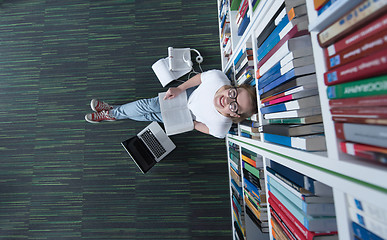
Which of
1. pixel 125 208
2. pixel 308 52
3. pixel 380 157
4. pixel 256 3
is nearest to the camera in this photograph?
pixel 380 157

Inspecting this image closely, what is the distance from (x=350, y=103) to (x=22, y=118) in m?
2.78

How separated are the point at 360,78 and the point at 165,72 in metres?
1.78

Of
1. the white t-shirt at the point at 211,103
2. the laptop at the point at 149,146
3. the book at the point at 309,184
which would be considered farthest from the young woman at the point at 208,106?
the book at the point at 309,184

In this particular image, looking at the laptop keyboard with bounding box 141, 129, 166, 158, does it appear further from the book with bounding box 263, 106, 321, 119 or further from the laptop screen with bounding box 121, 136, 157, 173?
the book with bounding box 263, 106, 321, 119

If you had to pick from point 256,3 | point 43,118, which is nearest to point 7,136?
point 43,118

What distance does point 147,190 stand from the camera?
206 centimetres

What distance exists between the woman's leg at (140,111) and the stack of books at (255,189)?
0.89 m

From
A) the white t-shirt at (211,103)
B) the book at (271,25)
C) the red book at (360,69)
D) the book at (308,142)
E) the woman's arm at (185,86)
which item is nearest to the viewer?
the red book at (360,69)

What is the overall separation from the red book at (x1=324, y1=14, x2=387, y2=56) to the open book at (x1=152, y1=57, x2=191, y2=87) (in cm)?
165

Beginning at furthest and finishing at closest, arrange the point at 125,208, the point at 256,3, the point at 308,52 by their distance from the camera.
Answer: the point at 125,208 < the point at 256,3 < the point at 308,52

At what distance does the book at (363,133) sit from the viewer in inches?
16.8

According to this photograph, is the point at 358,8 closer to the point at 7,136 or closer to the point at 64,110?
the point at 64,110

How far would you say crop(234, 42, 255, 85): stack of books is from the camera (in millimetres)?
1180

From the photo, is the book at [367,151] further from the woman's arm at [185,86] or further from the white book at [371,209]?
the woman's arm at [185,86]
